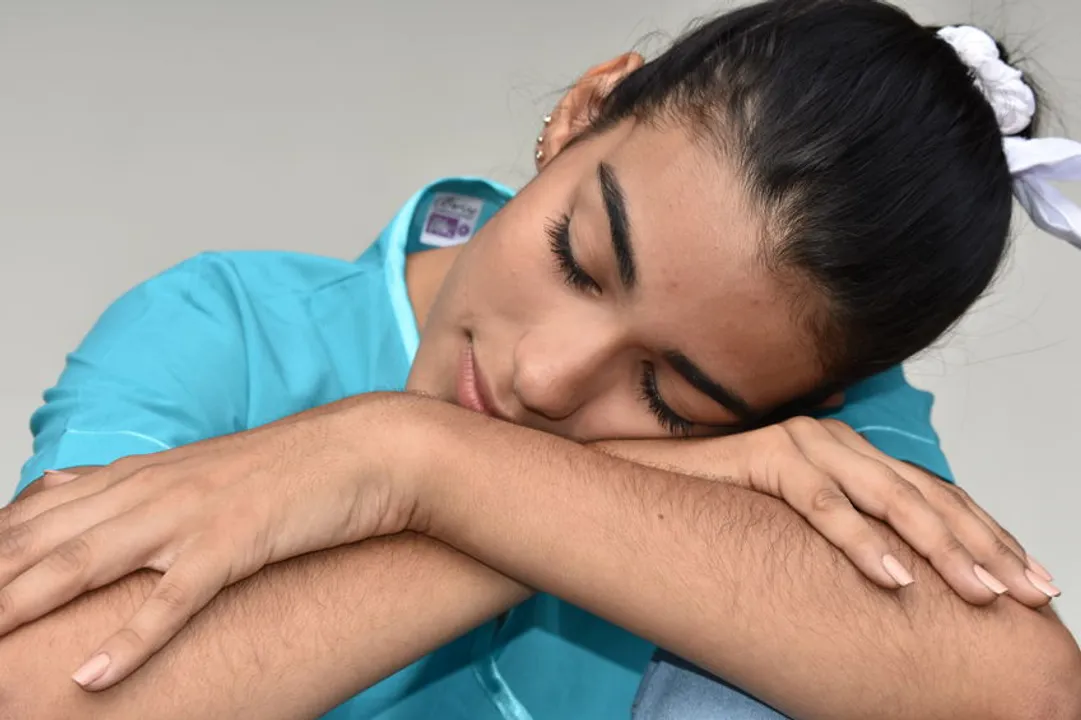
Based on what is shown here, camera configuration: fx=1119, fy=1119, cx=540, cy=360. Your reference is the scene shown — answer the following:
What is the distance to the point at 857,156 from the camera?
0.65 meters

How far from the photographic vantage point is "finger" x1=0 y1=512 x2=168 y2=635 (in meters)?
0.50

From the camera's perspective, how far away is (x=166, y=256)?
132 centimetres

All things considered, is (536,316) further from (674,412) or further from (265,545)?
(265,545)

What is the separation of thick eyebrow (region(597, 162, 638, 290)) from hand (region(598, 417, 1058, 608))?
4.5 inches

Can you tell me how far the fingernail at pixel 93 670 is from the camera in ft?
1.60

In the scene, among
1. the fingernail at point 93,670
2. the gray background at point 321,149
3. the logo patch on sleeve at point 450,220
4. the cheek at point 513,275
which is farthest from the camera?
the gray background at point 321,149

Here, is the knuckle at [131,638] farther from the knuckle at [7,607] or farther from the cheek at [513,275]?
the cheek at [513,275]

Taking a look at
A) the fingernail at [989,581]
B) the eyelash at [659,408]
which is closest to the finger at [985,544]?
the fingernail at [989,581]

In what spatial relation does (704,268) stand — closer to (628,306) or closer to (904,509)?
Result: (628,306)

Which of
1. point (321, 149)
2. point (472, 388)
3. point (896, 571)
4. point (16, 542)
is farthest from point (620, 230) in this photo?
point (321, 149)

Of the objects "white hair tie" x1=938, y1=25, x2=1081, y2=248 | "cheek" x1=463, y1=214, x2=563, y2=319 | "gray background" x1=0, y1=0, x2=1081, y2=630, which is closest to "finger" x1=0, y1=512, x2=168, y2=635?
"cheek" x1=463, y1=214, x2=563, y2=319

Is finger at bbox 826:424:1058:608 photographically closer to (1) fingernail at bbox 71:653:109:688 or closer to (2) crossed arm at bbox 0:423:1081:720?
(2) crossed arm at bbox 0:423:1081:720

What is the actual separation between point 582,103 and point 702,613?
405 mm

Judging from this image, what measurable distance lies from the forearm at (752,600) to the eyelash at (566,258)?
12 centimetres
